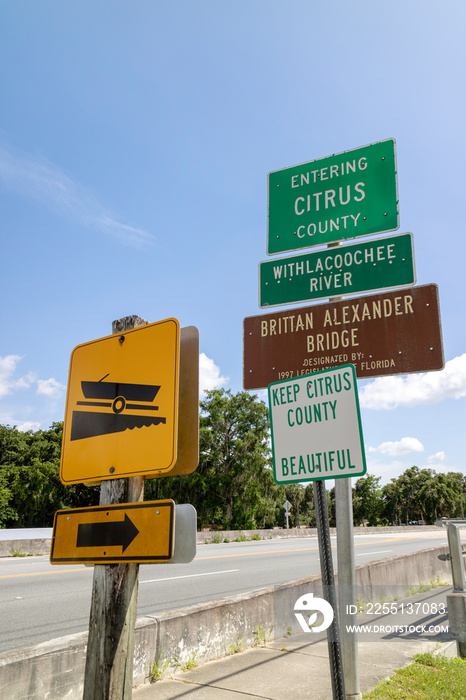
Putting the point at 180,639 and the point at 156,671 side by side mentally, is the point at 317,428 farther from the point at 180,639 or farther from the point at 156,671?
the point at 180,639

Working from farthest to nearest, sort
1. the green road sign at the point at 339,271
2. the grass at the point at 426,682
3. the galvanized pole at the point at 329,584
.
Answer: the grass at the point at 426,682 → the green road sign at the point at 339,271 → the galvanized pole at the point at 329,584

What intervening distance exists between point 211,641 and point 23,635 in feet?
8.71

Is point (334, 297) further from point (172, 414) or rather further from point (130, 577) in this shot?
point (130, 577)

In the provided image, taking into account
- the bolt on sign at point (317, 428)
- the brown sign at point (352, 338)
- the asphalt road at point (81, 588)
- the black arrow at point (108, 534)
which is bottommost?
the asphalt road at point (81, 588)

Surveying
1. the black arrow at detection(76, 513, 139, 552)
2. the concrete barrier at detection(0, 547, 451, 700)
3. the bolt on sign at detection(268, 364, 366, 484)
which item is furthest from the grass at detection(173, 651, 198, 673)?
the black arrow at detection(76, 513, 139, 552)

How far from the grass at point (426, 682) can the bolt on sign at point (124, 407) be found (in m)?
A: 2.95

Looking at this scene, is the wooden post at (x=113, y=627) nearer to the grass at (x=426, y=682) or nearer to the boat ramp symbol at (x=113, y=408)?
the boat ramp symbol at (x=113, y=408)

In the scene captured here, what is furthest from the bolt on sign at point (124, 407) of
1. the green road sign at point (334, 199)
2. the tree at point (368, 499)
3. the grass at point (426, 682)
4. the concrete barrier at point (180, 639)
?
the tree at point (368, 499)

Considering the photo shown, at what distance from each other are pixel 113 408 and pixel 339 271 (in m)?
2.29

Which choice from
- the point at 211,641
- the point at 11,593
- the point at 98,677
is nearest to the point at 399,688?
the point at 211,641

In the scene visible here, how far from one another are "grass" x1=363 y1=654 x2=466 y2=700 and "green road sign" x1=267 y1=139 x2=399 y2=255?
11.8 feet

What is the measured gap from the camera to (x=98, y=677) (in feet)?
7.69

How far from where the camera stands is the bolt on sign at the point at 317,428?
2.79 m

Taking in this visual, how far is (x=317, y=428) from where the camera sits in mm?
2920
